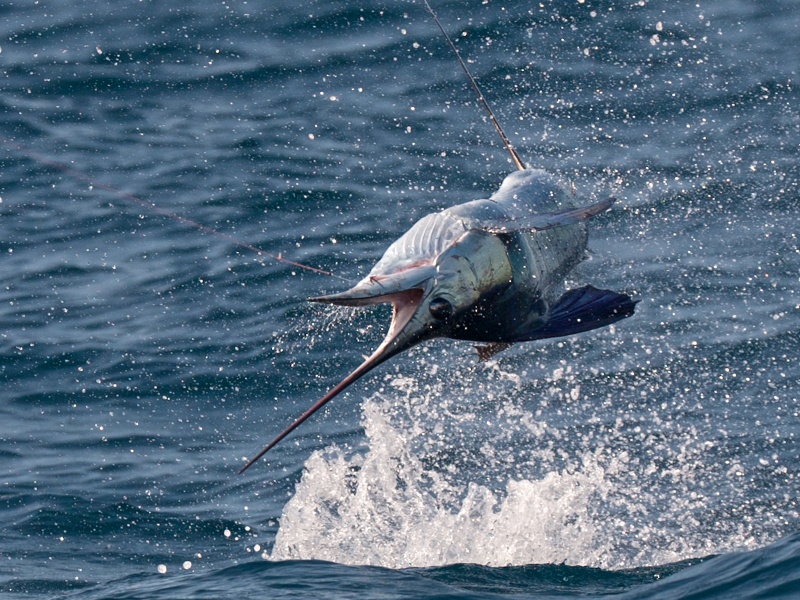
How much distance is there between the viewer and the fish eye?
4621 millimetres

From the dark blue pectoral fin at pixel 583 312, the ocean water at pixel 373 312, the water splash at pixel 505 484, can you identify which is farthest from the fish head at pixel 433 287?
the water splash at pixel 505 484

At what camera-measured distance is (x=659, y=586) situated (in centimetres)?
563

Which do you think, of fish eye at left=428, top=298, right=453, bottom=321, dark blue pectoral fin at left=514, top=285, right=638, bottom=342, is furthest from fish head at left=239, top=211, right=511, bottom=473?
dark blue pectoral fin at left=514, top=285, right=638, bottom=342

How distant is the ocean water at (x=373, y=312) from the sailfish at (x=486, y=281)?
126 centimetres

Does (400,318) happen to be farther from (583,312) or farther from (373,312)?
(373,312)

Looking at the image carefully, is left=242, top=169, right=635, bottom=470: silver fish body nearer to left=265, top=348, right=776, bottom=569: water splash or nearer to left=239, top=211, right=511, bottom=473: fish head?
left=239, top=211, right=511, bottom=473: fish head

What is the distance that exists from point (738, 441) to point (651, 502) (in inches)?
33.7

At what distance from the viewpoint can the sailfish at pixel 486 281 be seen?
4582 millimetres

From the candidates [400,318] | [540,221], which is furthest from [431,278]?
[540,221]

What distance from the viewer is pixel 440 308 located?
4633 mm

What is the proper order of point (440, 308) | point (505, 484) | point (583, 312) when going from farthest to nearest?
1. point (505, 484)
2. point (583, 312)
3. point (440, 308)

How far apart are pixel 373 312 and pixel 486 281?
4.76 m

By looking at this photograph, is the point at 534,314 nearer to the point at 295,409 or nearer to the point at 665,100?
the point at 295,409

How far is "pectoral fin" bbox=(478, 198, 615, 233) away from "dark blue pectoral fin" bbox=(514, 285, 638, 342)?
404mm
